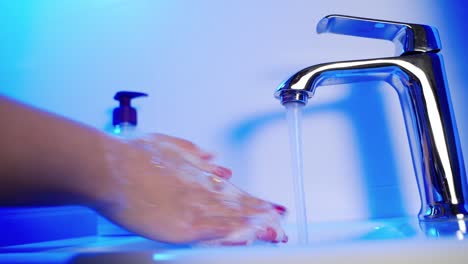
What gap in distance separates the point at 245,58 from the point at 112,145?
0.32m

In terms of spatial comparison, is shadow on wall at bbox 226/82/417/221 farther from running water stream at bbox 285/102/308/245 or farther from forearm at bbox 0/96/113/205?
forearm at bbox 0/96/113/205

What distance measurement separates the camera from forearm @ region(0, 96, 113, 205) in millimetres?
317

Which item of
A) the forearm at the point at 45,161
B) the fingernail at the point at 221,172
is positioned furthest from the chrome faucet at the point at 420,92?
the forearm at the point at 45,161

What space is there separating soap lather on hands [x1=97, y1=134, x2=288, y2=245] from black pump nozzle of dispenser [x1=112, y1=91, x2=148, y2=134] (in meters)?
0.08

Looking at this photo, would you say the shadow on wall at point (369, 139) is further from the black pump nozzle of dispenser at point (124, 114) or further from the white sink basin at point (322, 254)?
the white sink basin at point (322, 254)

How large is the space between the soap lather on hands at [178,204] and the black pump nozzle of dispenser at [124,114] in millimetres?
85

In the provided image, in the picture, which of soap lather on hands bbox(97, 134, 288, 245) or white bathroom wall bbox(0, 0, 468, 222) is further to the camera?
white bathroom wall bbox(0, 0, 468, 222)

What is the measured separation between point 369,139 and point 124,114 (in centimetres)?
34

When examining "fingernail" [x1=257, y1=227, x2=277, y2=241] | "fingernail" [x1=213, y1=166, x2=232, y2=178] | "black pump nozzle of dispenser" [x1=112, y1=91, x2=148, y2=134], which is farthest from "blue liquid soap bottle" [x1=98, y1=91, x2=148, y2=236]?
"fingernail" [x1=257, y1=227, x2=277, y2=241]

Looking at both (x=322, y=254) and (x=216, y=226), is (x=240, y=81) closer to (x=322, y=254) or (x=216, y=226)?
(x=216, y=226)

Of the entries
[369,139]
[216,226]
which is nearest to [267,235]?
[216,226]

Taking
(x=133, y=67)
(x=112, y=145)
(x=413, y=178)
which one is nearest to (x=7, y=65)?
(x=133, y=67)

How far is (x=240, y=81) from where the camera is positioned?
629 mm

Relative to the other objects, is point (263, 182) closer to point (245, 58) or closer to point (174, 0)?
point (245, 58)
